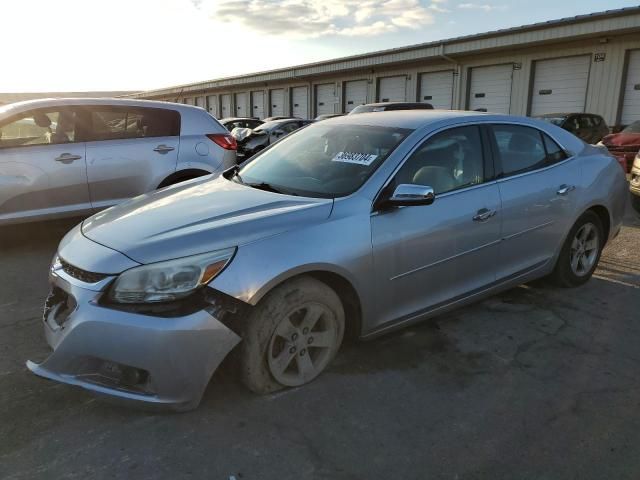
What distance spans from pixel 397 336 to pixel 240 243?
1569 mm

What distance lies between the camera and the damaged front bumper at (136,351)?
238 cm

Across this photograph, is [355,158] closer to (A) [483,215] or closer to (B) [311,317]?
(A) [483,215]

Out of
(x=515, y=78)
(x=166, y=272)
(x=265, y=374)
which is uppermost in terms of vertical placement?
(x=515, y=78)

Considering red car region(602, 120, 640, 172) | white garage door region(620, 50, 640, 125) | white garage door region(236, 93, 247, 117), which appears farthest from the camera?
white garage door region(236, 93, 247, 117)

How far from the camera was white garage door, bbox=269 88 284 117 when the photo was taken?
118ft

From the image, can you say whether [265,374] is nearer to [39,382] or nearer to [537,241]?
[39,382]

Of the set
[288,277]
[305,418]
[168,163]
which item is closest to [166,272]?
[288,277]

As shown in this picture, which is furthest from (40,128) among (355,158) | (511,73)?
(511,73)

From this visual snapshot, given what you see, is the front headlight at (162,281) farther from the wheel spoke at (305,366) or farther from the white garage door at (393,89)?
the white garage door at (393,89)

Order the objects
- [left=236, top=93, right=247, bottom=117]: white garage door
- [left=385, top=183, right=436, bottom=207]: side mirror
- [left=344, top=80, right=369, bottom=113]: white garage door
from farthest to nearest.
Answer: [left=236, top=93, right=247, bottom=117]: white garage door < [left=344, top=80, right=369, bottom=113]: white garage door < [left=385, top=183, right=436, bottom=207]: side mirror

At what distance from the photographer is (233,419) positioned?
2637 millimetres

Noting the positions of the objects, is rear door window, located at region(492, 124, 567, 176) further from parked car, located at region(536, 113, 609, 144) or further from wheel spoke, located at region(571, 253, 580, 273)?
parked car, located at region(536, 113, 609, 144)

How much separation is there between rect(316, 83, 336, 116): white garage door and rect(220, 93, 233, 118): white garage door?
14160 mm

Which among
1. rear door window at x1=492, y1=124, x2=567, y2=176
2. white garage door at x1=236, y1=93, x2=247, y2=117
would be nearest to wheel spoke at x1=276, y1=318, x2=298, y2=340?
rear door window at x1=492, y1=124, x2=567, y2=176
